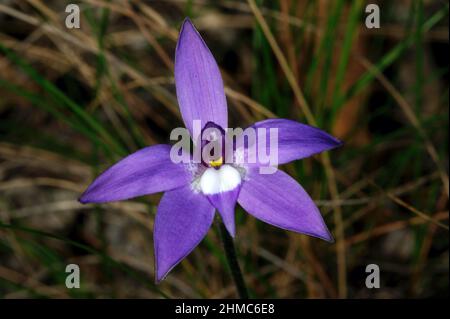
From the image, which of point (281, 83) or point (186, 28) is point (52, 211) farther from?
point (186, 28)

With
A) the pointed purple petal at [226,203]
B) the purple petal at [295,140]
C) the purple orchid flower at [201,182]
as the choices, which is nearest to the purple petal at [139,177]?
the purple orchid flower at [201,182]

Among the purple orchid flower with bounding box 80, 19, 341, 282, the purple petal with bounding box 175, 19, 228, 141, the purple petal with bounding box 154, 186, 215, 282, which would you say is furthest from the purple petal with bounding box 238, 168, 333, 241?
the purple petal with bounding box 175, 19, 228, 141

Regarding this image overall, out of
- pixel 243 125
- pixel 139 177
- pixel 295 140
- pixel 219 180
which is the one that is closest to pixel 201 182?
pixel 219 180

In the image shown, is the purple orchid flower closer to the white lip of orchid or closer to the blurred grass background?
the white lip of orchid

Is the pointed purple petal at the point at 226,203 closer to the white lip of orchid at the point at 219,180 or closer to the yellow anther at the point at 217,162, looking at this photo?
the white lip of orchid at the point at 219,180

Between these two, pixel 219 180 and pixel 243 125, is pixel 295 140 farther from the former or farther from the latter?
Answer: pixel 243 125

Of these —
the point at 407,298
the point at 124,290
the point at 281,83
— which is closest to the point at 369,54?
the point at 281,83

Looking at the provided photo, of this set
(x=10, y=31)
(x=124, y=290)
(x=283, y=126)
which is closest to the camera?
(x=283, y=126)
